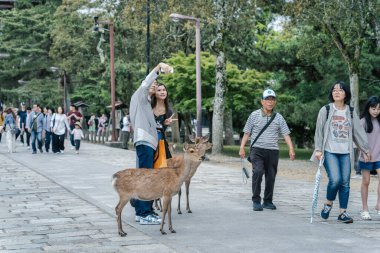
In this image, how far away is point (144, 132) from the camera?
7949mm

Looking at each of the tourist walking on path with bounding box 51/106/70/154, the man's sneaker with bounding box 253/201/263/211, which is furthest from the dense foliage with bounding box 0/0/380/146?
the man's sneaker with bounding box 253/201/263/211

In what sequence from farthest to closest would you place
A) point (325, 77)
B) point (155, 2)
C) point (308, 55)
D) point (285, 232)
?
point (155, 2)
point (325, 77)
point (308, 55)
point (285, 232)

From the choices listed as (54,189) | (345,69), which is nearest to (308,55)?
(345,69)

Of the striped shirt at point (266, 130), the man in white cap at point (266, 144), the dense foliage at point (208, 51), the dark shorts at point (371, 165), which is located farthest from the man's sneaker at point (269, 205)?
the dense foliage at point (208, 51)

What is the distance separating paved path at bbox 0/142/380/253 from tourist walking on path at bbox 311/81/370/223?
0.37 meters

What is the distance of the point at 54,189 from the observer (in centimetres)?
1192

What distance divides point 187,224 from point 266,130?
2003 millimetres

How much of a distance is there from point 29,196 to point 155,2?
1947cm

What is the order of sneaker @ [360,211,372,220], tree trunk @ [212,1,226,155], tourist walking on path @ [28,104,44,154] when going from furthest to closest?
tree trunk @ [212,1,226,155] < tourist walking on path @ [28,104,44,154] < sneaker @ [360,211,372,220]

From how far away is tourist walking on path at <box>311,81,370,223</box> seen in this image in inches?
324

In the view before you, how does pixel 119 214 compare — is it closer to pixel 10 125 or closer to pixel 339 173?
pixel 339 173

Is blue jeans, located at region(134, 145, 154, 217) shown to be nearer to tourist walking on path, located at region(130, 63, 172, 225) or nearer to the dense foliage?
tourist walking on path, located at region(130, 63, 172, 225)

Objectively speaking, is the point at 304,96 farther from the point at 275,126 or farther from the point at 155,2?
the point at 275,126

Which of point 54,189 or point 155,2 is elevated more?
point 155,2
